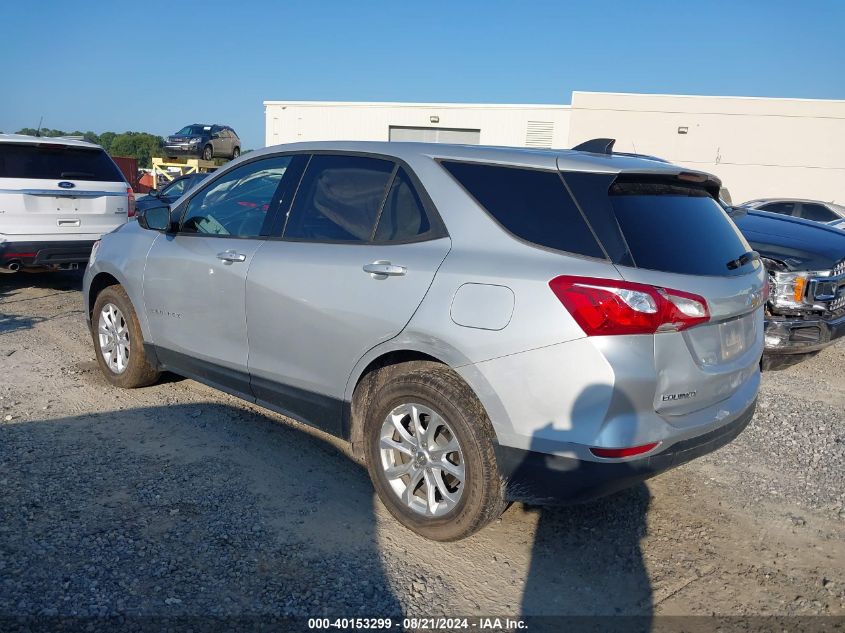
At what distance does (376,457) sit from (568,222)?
4.85 ft

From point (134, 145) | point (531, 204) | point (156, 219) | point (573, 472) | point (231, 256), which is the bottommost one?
point (134, 145)

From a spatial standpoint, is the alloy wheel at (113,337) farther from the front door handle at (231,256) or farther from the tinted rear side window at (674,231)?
the tinted rear side window at (674,231)

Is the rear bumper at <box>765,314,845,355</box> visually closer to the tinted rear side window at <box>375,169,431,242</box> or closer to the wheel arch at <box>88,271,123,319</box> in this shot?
the tinted rear side window at <box>375,169,431,242</box>

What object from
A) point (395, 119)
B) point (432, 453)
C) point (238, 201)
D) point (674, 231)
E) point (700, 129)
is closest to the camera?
point (674, 231)

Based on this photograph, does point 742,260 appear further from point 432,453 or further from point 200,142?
point 200,142

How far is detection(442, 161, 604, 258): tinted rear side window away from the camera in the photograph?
295 cm

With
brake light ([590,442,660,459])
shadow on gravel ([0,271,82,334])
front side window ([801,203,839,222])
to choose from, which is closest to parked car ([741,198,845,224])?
front side window ([801,203,839,222])

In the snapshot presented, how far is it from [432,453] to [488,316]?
740mm

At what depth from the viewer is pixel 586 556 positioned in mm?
3322

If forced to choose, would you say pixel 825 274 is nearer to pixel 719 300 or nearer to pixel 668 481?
pixel 668 481

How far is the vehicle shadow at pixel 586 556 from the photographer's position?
9.21ft

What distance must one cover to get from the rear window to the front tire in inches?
243

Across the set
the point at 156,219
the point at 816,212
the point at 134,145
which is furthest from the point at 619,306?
the point at 134,145

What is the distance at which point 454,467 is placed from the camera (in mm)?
3184
